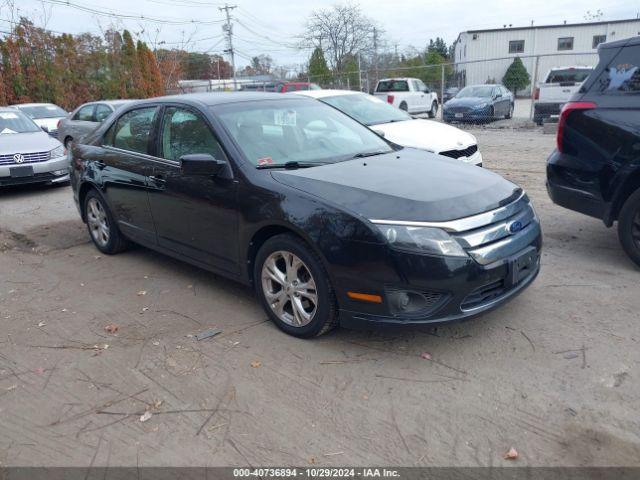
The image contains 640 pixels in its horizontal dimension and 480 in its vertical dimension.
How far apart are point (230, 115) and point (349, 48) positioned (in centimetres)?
4163

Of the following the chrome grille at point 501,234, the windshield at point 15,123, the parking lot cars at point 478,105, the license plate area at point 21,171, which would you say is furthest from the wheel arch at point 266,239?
the parking lot cars at point 478,105

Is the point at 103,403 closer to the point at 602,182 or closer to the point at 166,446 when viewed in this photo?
the point at 166,446

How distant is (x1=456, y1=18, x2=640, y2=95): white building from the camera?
40156 mm

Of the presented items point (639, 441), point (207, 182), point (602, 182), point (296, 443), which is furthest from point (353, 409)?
point (602, 182)

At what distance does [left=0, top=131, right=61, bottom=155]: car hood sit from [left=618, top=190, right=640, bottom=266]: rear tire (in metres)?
9.04

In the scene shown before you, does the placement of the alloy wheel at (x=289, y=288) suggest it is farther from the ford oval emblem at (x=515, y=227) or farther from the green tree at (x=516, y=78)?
the green tree at (x=516, y=78)

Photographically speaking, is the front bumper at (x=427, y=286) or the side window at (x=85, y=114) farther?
the side window at (x=85, y=114)

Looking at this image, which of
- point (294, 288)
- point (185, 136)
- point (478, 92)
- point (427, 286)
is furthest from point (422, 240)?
point (478, 92)

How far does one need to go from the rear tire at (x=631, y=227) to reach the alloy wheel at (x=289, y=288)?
9.49ft

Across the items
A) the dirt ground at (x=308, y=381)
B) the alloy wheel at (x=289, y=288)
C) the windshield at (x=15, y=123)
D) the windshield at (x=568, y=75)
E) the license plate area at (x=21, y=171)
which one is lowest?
the dirt ground at (x=308, y=381)

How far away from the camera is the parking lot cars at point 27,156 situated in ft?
30.1

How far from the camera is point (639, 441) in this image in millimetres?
2668

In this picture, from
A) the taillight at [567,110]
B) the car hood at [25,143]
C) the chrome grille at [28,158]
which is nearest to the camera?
the taillight at [567,110]

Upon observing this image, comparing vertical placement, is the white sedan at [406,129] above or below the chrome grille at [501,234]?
above
